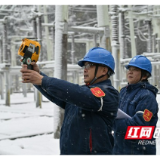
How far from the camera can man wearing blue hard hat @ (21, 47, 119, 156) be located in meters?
2.15

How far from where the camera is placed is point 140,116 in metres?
3.04

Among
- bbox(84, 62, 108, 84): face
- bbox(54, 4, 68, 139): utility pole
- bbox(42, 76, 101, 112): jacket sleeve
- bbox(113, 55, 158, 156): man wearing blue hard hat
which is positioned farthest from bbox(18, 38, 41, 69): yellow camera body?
bbox(54, 4, 68, 139): utility pole

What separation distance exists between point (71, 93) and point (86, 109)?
6.5 inches

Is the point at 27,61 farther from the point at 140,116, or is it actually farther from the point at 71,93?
the point at 140,116

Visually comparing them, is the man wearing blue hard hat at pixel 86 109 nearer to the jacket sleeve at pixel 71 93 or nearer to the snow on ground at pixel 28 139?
the jacket sleeve at pixel 71 93

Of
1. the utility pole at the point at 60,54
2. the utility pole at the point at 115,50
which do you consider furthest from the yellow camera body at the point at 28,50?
the utility pole at the point at 115,50

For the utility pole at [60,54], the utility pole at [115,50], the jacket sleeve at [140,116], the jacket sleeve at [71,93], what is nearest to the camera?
the jacket sleeve at [71,93]

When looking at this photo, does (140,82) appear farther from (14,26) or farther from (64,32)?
(14,26)

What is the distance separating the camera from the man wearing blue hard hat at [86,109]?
2.15 meters

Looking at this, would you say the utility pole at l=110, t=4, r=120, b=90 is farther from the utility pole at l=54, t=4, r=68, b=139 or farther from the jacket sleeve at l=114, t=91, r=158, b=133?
the jacket sleeve at l=114, t=91, r=158, b=133

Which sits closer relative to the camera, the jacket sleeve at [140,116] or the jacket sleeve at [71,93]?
the jacket sleeve at [71,93]

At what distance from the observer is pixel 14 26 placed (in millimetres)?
29016

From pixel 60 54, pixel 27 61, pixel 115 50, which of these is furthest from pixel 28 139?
pixel 27 61

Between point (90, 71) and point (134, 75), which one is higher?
point (90, 71)
